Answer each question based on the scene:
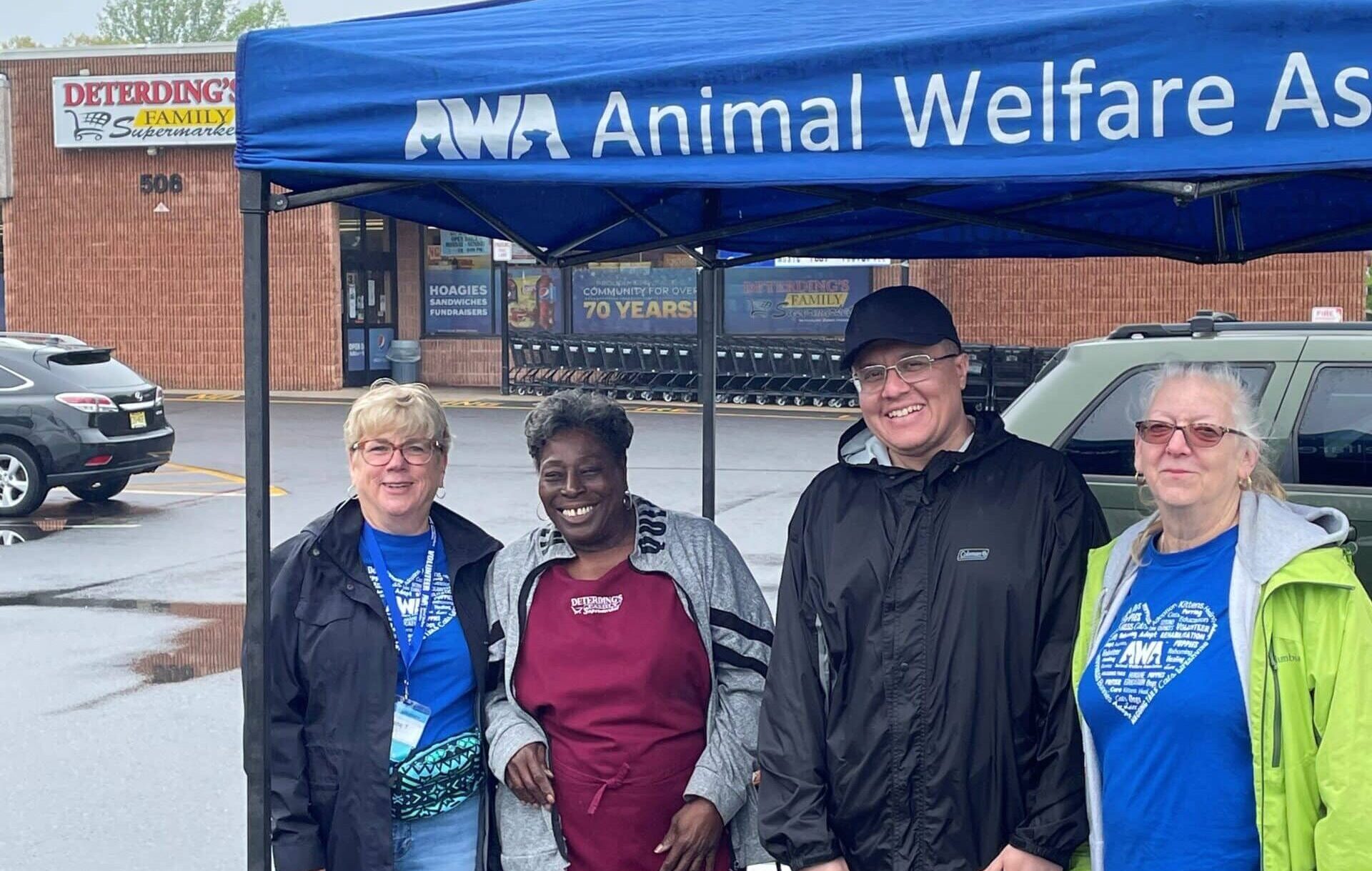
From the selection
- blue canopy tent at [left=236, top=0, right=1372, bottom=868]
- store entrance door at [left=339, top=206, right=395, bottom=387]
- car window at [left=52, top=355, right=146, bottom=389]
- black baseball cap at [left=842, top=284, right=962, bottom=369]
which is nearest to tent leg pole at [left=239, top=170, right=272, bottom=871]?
blue canopy tent at [left=236, top=0, right=1372, bottom=868]

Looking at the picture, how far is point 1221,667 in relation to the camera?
252 centimetres

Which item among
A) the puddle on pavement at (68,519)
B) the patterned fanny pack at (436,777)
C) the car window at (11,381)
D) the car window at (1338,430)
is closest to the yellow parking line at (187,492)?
the puddle on pavement at (68,519)

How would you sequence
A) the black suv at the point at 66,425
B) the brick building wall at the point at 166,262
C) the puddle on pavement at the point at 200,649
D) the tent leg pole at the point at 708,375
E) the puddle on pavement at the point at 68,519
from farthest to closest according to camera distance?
1. the brick building wall at the point at 166,262
2. the black suv at the point at 66,425
3. the puddle on pavement at the point at 68,519
4. the puddle on pavement at the point at 200,649
5. the tent leg pole at the point at 708,375

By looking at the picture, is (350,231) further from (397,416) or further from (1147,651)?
(1147,651)

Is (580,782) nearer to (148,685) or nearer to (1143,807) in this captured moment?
(1143,807)

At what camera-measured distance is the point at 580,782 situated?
123 inches

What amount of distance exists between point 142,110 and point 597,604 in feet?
83.4

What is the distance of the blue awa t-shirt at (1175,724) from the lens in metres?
2.53

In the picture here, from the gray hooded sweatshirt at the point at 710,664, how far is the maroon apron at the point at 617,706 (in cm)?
3

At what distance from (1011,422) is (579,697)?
331cm

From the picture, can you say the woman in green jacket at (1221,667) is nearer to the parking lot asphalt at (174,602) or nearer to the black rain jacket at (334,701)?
the black rain jacket at (334,701)

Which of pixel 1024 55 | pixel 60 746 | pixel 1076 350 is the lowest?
pixel 60 746

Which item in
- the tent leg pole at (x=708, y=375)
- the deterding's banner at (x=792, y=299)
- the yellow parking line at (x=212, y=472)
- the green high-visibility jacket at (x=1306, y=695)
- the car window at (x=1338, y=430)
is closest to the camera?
the green high-visibility jacket at (x=1306, y=695)

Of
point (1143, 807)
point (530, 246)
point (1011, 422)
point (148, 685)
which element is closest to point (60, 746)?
point (148, 685)
